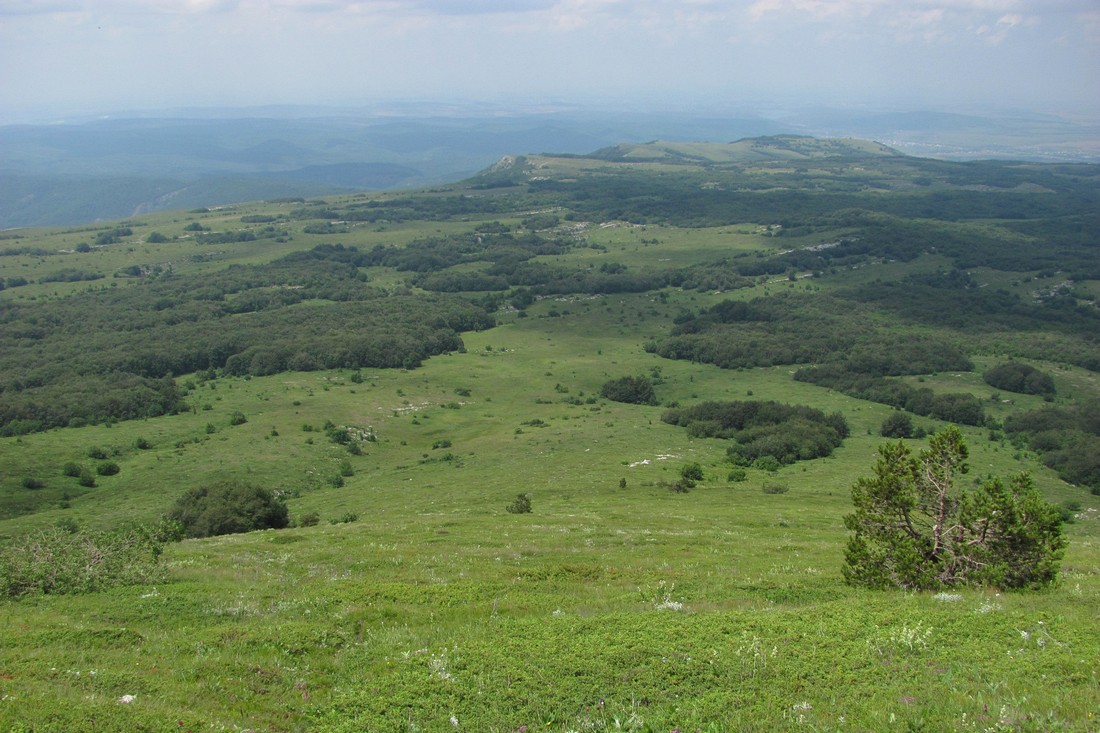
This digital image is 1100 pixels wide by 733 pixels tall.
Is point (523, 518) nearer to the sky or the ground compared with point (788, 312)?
nearer to the sky

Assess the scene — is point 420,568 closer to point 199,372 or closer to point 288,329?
point 199,372

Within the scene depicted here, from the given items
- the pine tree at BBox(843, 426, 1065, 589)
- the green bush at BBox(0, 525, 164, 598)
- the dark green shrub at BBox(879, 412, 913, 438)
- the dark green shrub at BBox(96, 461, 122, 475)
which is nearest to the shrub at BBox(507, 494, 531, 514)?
the green bush at BBox(0, 525, 164, 598)

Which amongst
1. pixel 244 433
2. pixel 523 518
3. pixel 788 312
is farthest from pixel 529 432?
pixel 788 312

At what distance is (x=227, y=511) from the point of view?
3912cm

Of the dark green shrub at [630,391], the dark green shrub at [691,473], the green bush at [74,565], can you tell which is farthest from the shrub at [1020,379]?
the green bush at [74,565]

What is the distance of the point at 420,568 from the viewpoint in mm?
22984

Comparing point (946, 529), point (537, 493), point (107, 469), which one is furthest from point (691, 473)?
point (107, 469)

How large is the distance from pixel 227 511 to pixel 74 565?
820 inches

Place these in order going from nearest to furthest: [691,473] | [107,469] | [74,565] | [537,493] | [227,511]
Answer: [74,565], [227,511], [537,493], [691,473], [107,469]

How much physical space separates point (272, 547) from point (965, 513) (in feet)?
82.2

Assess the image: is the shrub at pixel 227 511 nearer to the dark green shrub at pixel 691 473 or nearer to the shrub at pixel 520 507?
the shrub at pixel 520 507

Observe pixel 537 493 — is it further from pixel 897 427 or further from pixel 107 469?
pixel 897 427

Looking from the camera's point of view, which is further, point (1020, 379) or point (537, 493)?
point (1020, 379)

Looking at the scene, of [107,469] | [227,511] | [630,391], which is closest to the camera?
[227,511]
